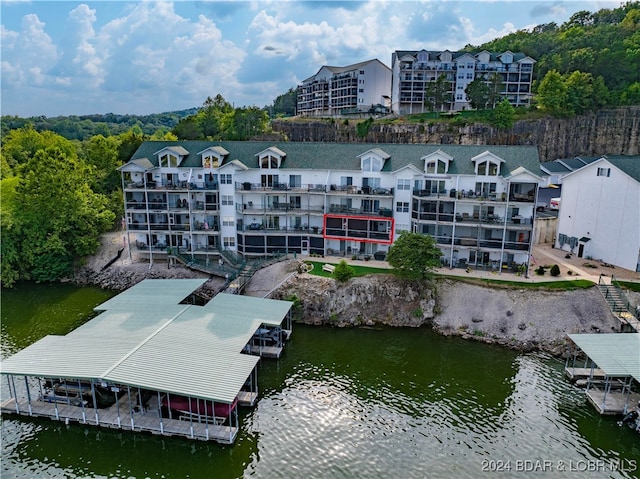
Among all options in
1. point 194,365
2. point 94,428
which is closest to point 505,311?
point 194,365

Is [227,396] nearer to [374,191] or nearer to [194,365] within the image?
[194,365]

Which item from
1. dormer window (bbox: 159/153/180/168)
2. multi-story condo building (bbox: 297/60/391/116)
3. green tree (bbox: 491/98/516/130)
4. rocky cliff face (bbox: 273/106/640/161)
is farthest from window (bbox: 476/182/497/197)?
multi-story condo building (bbox: 297/60/391/116)

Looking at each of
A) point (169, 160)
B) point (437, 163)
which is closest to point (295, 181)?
point (169, 160)

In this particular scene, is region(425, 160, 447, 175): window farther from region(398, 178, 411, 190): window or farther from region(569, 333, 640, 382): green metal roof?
region(569, 333, 640, 382): green metal roof

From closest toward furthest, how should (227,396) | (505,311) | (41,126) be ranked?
(227,396) → (505,311) → (41,126)

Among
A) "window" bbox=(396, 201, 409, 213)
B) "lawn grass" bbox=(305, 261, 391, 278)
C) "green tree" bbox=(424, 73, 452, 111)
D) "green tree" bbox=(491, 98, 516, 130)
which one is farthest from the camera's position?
"green tree" bbox=(424, 73, 452, 111)

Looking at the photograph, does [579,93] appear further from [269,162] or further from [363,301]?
[363,301]

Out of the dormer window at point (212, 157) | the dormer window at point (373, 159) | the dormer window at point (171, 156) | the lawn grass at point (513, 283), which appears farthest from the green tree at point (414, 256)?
the dormer window at point (171, 156)

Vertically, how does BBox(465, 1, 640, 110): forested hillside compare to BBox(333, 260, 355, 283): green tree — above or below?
above
